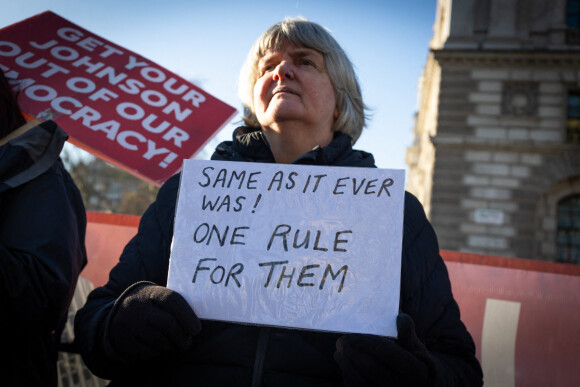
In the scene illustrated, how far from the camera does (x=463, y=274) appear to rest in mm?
2268

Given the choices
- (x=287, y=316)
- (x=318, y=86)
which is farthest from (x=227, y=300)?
(x=318, y=86)

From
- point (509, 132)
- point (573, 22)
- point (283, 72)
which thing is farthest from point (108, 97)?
point (573, 22)

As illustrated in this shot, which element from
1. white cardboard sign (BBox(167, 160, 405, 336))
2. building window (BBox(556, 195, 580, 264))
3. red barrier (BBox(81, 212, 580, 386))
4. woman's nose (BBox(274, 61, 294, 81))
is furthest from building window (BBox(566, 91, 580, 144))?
white cardboard sign (BBox(167, 160, 405, 336))

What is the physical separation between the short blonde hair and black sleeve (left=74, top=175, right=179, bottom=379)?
0.59 meters

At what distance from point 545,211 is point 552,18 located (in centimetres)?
542

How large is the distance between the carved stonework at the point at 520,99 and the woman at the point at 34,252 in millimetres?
13173

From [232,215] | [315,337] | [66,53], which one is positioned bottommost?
[315,337]

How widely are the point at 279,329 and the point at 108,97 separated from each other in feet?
6.14

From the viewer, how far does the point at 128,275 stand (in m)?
1.34

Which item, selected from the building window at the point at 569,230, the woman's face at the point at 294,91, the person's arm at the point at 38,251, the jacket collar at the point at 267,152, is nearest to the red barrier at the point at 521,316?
the jacket collar at the point at 267,152

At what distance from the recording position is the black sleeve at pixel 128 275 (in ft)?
3.95

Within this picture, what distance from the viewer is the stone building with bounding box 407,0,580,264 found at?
1204cm

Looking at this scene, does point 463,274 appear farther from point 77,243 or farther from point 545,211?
point 545,211

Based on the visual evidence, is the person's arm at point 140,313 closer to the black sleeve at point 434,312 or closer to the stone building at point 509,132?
the black sleeve at point 434,312
